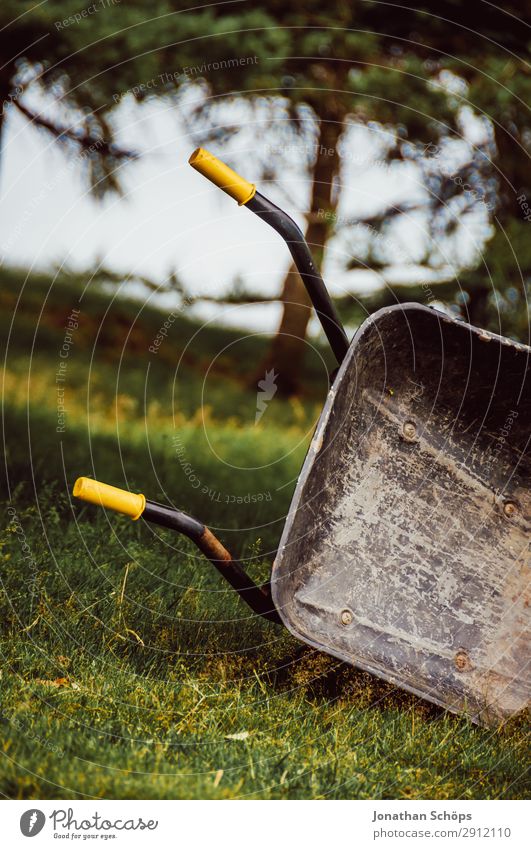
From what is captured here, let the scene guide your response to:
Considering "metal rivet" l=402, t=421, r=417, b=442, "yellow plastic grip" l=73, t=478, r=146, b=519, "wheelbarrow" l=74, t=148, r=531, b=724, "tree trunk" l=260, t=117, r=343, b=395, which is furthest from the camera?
"tree trunk" l=260, t=117, r=343, b=395

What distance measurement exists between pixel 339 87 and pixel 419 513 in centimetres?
335

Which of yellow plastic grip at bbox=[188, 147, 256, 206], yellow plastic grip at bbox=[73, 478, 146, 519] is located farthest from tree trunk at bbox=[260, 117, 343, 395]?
yellow plastic grip at bbox=[73, 478, 146, 519]

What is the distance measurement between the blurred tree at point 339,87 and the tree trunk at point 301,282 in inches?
0.8

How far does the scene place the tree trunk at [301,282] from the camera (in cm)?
486

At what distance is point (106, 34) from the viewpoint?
123 inches

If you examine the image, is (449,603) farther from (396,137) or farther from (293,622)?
(396,137)

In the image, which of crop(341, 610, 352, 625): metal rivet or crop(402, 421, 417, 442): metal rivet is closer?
crop(341, 610, 352, 625): metal rivet

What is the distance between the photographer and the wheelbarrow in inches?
68.2

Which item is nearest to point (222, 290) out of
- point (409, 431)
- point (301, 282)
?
point (301, 282)

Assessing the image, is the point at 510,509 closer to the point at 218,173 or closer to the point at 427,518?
the point at 427,518

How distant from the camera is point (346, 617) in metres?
1.79

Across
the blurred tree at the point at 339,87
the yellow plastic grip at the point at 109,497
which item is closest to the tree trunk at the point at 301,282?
the blurred tree at the point at 339,87

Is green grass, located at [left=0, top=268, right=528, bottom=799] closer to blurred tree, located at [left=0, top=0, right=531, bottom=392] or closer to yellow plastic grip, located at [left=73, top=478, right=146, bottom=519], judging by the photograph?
yellow plastic grip, located at [left=73, top=478, right=146, bottom=519]

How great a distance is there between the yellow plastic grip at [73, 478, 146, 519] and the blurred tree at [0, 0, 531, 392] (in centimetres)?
206
